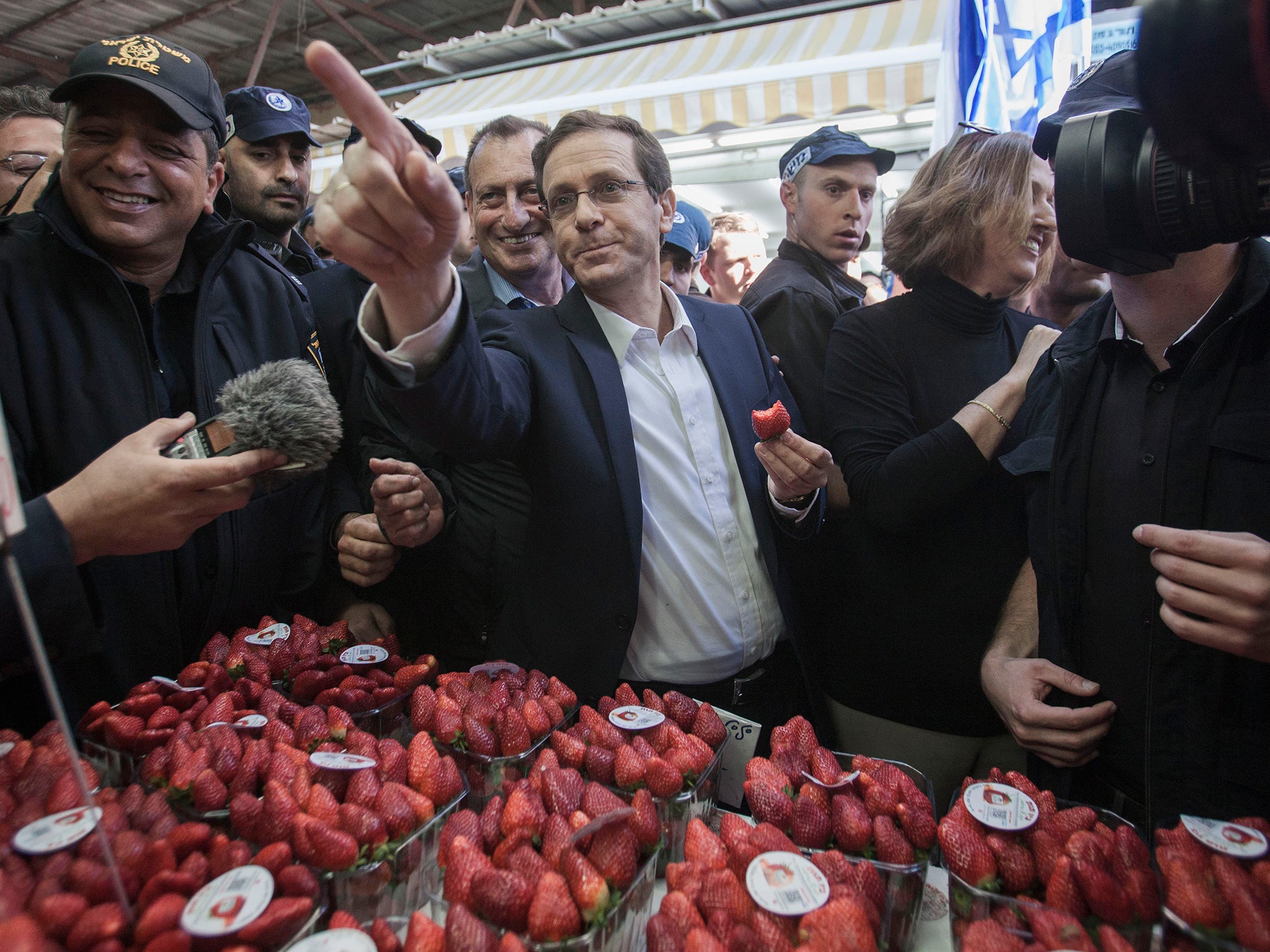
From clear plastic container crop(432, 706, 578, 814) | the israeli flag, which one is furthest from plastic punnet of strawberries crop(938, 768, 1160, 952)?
the israeli flag

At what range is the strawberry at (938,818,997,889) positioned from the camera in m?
0.96

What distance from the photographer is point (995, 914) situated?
36.2 inches

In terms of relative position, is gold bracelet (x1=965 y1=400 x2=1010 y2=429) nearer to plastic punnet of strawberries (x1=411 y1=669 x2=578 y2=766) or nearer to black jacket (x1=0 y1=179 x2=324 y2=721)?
plastic punnet of strawberries (x1=411 y1=669 x2=578 y2=766)

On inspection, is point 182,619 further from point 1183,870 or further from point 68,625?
point 1183,870

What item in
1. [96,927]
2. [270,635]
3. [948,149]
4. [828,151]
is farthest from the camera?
[828,151]

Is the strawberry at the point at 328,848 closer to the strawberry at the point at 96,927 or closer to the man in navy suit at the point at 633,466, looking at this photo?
the strawberry at the point at 96,927

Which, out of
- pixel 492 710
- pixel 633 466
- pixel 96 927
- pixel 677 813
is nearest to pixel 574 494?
pixel 633 466

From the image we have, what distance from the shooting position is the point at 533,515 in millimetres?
1724

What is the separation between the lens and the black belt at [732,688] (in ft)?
5.59

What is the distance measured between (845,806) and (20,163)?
3.13 m

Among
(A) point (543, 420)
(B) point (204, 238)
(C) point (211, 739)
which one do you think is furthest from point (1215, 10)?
(B) point (204, 238)

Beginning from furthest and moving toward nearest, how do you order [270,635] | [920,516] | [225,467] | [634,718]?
[920,516], [270,635], [634,718], [225,467]

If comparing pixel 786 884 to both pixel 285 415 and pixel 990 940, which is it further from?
pixel 285 415

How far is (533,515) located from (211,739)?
0.75m
